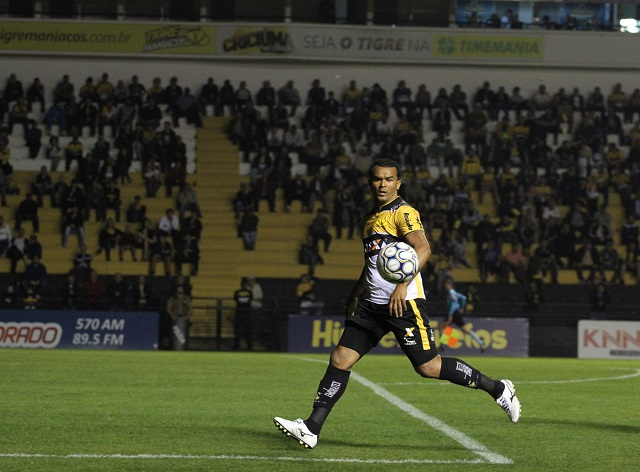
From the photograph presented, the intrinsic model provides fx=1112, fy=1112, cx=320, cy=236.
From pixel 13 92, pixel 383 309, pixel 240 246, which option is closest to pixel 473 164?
pixel 240 246

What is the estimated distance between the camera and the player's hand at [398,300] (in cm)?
768

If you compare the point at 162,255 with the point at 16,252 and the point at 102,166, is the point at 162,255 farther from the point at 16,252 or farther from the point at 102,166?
the point at 102,166

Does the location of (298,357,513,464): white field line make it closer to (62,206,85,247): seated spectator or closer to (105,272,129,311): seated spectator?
(105,272,129,311): seated spectator

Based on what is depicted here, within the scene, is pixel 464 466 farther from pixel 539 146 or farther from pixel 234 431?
pixel 539 146

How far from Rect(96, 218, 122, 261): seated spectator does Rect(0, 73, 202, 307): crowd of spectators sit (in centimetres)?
3

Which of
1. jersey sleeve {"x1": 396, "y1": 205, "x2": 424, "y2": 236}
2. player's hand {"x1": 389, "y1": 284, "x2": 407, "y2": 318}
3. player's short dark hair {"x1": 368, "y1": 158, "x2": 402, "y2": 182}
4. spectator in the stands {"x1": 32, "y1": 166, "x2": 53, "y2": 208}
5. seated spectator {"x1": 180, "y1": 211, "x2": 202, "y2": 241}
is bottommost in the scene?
seated spectator {"x1": 180, "y1": 211, "x2": 202, "y2": 241}

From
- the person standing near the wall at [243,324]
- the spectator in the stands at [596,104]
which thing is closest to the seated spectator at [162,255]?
the person standing near the wall at [243,324]

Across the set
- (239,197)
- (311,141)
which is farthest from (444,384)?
(311,141)

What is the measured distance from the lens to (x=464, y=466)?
7.25 m

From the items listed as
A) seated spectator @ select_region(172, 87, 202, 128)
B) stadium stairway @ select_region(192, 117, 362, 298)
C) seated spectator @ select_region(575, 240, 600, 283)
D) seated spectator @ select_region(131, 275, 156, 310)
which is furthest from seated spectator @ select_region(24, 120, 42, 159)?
seated spectator @ select_region(575, 240, 600, 283)

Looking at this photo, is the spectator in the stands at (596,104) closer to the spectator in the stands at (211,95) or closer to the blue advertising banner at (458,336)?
the spectator in the stands at (211,95)

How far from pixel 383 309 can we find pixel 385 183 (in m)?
0.89

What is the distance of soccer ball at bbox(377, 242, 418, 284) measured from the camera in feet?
25.0

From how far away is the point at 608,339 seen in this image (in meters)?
26.5
